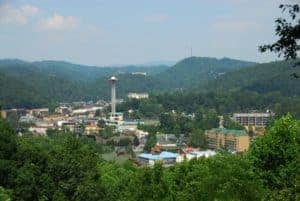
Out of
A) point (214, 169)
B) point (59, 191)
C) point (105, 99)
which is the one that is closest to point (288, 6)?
point (214, 169)

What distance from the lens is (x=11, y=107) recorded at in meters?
123

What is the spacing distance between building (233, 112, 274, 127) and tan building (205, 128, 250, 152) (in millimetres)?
17387

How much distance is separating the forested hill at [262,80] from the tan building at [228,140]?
27660 mm

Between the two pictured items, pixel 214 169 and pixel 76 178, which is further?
pixel 76 178

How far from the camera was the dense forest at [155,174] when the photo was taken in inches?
504

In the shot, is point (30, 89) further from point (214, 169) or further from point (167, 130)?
point (214, 169)

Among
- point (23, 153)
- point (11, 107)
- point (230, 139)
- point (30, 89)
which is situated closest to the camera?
point (23, 153)

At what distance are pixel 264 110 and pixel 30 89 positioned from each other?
57020 millimetres

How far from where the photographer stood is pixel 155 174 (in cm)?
1505

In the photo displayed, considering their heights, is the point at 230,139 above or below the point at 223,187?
below

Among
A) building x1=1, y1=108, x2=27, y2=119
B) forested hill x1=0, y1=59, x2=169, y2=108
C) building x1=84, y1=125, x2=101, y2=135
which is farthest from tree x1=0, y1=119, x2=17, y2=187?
forested hill x1=0, y1=59, x2=169, y2=108

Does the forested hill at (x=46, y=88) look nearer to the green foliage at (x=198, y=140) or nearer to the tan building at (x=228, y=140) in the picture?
the green foliage at (x=198, y=140)

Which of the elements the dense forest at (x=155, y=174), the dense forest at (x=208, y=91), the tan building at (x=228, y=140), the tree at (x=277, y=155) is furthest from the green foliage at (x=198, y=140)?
the tree at (x=277, y=155)

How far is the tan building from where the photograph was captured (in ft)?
234
